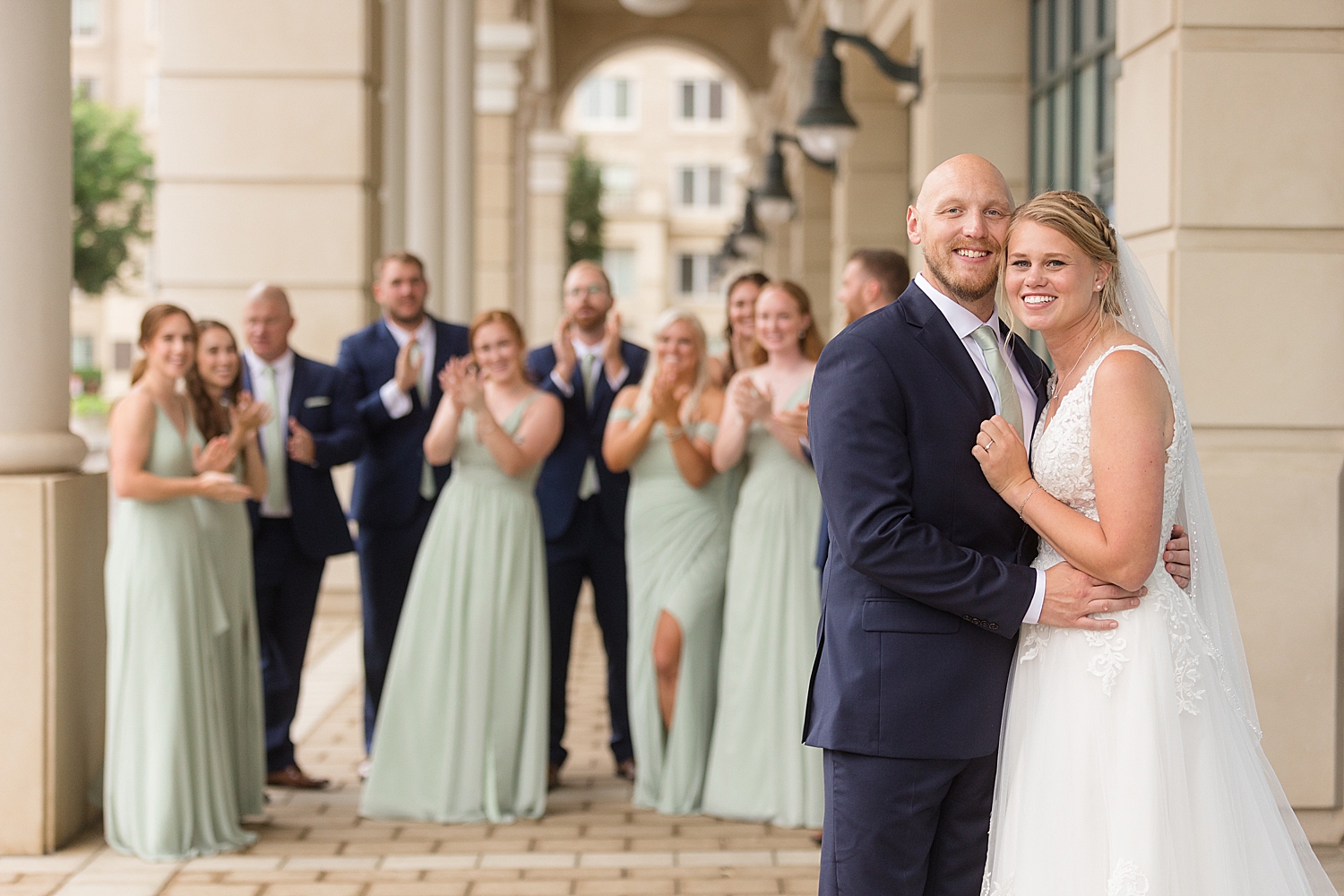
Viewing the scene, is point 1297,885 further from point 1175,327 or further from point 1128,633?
point 1175,327

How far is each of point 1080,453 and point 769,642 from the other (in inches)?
103

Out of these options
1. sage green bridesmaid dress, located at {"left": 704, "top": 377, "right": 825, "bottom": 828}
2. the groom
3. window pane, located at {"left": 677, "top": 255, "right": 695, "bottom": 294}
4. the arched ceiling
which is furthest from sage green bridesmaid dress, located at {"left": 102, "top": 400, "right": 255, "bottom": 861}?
window pane, located at {"left": 677, "top": 255, "right": 695, "bottom": 294}

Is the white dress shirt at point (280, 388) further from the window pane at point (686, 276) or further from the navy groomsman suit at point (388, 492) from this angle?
the window pane at point (686, 276)

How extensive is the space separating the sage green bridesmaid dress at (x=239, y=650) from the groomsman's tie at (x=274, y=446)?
54 cm

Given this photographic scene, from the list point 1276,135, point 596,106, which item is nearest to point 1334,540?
point 1276,135

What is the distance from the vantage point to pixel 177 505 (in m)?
4.65

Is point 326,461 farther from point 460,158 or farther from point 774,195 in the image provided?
point 774,195

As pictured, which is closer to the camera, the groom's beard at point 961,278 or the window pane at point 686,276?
the groom's beard at point 961,278

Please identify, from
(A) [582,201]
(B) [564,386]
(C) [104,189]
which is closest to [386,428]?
(B) [564,386]

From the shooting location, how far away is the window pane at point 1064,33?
21.6ft

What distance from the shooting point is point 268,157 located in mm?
8000

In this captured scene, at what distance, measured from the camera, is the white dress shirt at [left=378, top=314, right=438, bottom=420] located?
19.1 feet

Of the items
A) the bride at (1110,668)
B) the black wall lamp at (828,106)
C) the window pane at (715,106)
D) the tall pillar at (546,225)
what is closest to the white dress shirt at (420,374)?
the black wall lamp at (828,106)

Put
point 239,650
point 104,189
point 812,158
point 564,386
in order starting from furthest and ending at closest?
point 104,189
point 812,158
point 564,386
point 239,650
